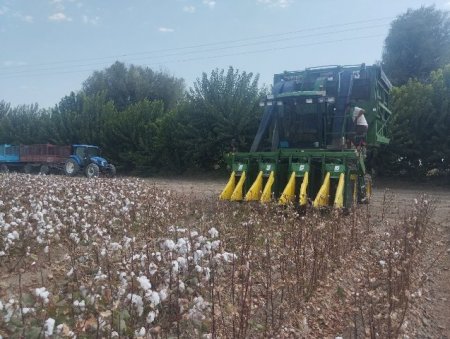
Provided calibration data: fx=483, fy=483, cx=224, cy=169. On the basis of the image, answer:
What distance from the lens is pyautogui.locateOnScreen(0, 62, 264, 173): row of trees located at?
83.6 ft

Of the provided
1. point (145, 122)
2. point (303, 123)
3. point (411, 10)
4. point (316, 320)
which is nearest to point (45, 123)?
point (145, 122)

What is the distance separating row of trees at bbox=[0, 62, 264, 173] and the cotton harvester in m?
12.8

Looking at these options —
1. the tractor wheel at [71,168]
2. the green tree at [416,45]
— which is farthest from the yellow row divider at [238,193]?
the green tree at [416,45]

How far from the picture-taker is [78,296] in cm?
301

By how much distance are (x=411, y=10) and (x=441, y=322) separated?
44914 millimetres

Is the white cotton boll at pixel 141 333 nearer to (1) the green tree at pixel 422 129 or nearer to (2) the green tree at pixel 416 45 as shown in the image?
(1) the green tree at pixel 422 129

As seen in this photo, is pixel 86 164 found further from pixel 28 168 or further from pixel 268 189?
pixel 268 189

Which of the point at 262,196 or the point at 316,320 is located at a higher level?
the point at 262,196

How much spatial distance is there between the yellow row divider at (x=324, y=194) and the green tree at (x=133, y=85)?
44.0 meters

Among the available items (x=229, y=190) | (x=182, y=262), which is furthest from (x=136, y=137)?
(x=182, y=262)

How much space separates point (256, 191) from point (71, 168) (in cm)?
1794

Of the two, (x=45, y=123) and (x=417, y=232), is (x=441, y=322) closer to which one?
(x=417, y=232)

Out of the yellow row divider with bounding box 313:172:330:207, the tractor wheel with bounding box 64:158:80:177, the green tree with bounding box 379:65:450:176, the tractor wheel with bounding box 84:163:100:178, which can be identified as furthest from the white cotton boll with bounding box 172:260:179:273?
the tractor wheel with bounding box 64:158:80:177

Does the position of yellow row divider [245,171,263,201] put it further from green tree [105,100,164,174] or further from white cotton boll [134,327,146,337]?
green tree [105,100,164,174]
